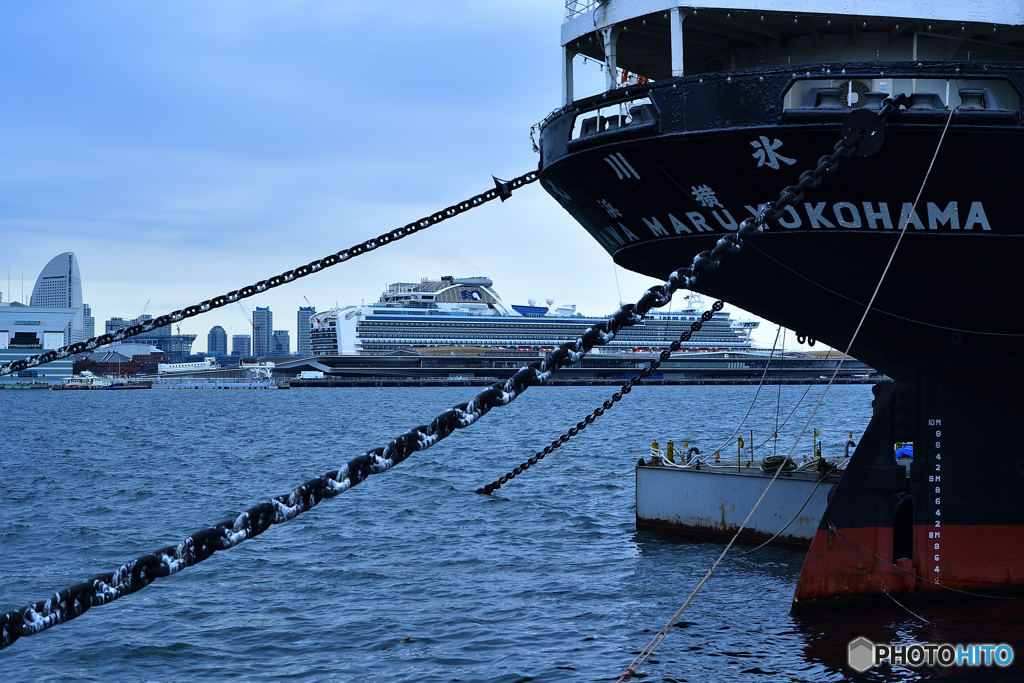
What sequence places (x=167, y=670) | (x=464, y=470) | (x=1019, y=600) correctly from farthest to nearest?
(x=464, y=470) < (x=1019, y=600) < (x=167, y=670)

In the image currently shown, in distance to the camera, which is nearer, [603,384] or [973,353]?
[973,353]

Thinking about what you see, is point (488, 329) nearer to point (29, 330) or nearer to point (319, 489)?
point (29, 330)

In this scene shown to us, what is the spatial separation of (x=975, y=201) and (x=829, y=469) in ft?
23.2

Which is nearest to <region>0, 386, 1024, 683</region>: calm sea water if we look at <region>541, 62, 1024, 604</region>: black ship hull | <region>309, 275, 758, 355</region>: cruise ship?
<region>541, 62, 1024, 604</region>: black ship hull

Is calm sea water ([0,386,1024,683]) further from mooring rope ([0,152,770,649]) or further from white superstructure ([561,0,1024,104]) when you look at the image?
white superstructure ([561,0,1024,104])

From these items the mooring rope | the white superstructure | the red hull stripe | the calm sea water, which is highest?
the white superstructure

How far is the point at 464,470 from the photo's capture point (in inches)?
1312

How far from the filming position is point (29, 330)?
143875 millimetres

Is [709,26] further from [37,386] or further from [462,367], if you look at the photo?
[37,386]

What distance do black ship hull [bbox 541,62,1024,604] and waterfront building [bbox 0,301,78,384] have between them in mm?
142582

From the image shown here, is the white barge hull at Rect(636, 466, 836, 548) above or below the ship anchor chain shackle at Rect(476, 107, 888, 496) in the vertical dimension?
below

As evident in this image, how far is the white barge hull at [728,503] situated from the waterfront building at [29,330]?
5427 inches

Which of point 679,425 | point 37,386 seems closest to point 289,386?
point 37,386

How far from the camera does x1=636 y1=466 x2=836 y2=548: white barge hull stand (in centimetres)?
1681
